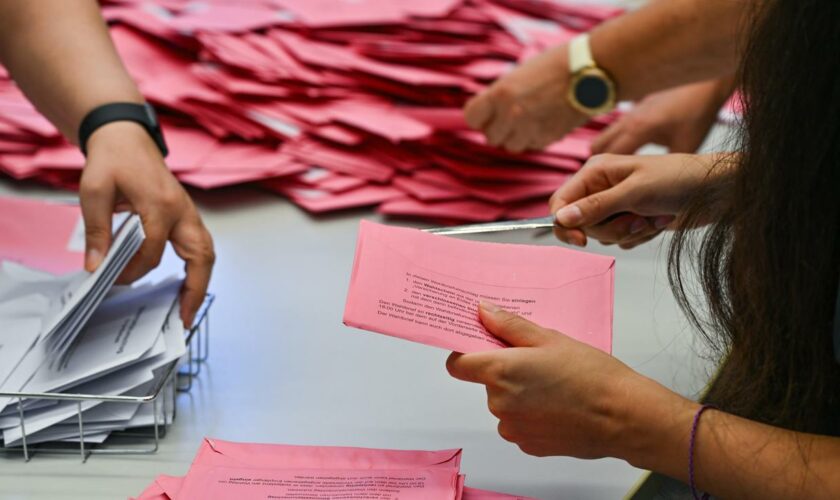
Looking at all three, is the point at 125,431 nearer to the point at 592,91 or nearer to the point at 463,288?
the point at 463,288

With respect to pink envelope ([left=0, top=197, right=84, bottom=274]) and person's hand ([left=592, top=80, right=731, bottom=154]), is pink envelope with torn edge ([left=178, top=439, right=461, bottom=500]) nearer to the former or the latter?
pink envelope ([left=0, top=197, right=84, bottom=274])

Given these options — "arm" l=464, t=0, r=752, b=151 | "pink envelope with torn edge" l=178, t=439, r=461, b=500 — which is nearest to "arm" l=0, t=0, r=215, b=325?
"pink envelope with torn edge" l=178, t=439, r=461, b=500

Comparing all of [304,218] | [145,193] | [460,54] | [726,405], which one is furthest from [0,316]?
[460,54]

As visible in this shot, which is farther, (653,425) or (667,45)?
(667,45)

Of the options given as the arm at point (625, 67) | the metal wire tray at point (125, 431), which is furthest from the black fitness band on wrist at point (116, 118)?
the arm at point (625, 67)

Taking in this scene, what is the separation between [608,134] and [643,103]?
99mm

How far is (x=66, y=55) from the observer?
3.67ft

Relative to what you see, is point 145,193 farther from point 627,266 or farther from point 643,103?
point 643,103

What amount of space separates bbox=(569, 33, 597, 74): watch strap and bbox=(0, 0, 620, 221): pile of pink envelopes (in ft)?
0.61

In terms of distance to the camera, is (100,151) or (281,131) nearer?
(100,151)

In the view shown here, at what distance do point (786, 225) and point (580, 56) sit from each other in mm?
804

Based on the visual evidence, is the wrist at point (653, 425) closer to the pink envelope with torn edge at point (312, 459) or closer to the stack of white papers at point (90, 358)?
the pink envelope with torn edge at point (312, 459)

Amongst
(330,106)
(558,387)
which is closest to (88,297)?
(558,387)

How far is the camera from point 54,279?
1121 mm
